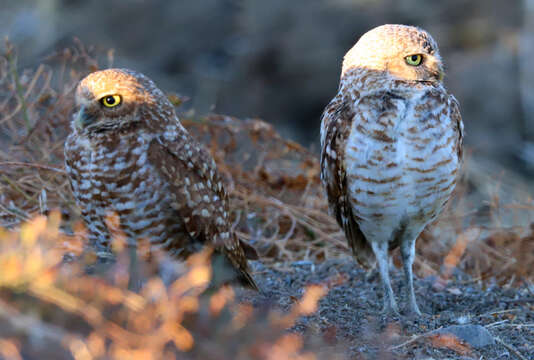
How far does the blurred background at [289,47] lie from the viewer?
1198 cm

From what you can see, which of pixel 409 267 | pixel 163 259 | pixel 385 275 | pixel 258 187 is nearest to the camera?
pixel 163 259

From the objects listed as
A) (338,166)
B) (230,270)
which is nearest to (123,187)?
(230,270)

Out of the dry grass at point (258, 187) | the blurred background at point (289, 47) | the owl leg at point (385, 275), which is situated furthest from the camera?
the blurred background at point (289, 47)

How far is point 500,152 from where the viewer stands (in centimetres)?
1142

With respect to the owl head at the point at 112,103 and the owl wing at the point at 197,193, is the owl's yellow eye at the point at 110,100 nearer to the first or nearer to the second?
the owl head at the point at 112,103

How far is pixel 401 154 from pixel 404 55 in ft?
1.86

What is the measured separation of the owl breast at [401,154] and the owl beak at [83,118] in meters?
1.39

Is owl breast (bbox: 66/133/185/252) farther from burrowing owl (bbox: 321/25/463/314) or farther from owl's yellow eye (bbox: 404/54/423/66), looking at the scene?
owl's yellow eye (bbox: 404/54/423/66)

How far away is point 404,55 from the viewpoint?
4117mm

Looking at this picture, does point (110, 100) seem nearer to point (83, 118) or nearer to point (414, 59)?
point (83, 118)

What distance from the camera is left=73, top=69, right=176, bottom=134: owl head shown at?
3.72 meters

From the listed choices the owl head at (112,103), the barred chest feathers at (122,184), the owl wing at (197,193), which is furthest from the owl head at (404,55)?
the barred chest feathers at (122,184)

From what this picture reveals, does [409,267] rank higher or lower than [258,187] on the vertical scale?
higher

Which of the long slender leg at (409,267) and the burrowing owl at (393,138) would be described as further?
the long slender leg at (409,267)
